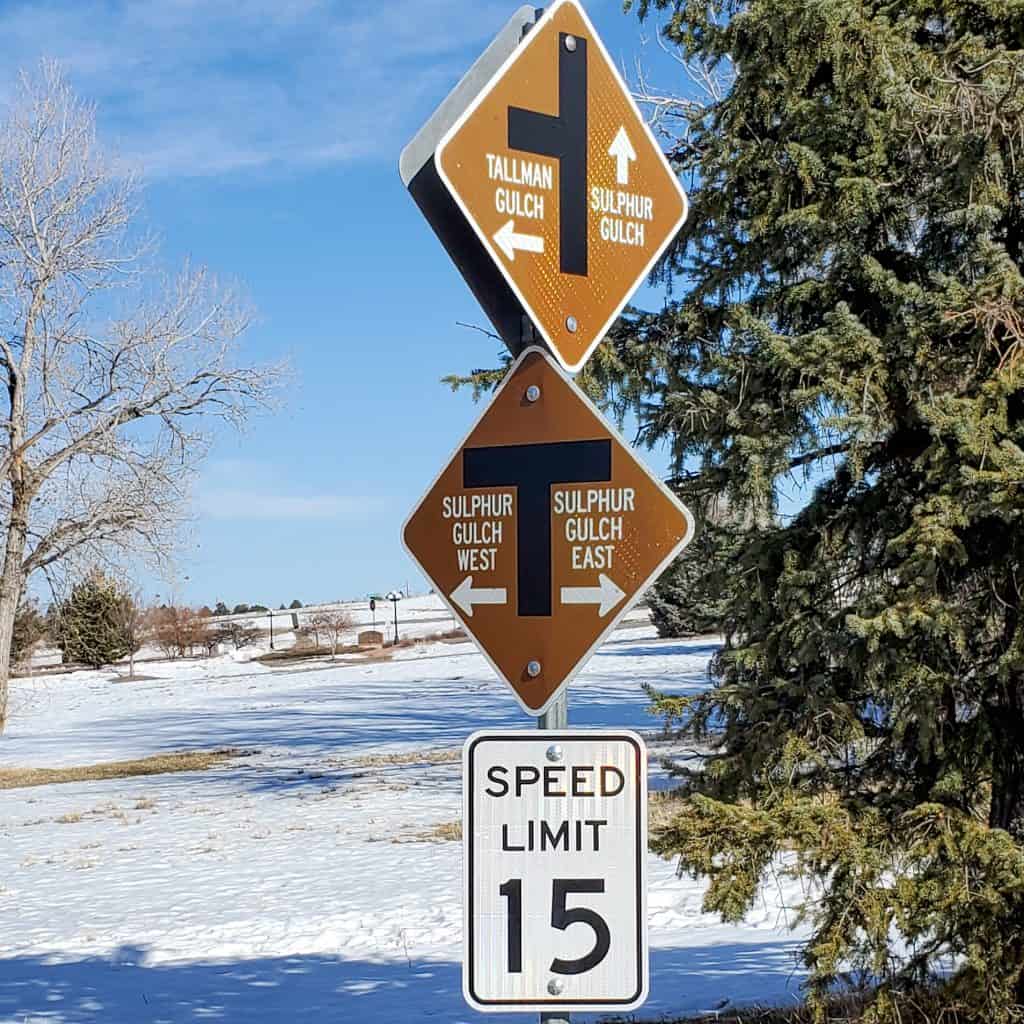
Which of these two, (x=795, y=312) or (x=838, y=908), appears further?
(x=795, y=312)

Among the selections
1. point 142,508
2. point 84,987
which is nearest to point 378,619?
point 142,508

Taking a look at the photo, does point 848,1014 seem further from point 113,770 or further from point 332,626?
point 332,626

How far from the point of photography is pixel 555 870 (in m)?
2.79

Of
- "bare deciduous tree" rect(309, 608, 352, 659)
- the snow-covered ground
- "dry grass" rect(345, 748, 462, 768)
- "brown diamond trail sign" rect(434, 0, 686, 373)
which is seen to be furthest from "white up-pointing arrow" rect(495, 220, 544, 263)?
"bare deciduous tree" rect(309, 608, 352, 659)

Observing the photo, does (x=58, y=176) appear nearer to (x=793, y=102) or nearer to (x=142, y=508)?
(x=142, y=508)

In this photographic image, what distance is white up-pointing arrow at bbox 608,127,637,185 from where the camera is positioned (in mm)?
3111

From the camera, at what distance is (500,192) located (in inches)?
115

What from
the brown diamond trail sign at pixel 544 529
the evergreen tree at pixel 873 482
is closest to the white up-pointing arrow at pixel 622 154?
the brown diamond trail sign at pixel 544 529

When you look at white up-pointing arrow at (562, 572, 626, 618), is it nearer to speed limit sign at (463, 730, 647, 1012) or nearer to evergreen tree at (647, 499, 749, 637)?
speed limit sign at (463, 730, 647, 1012)

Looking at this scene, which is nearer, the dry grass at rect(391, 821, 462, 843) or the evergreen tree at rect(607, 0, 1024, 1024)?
the evergreen tree at rect(607, 0, 1024, 1024)

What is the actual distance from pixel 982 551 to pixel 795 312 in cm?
126

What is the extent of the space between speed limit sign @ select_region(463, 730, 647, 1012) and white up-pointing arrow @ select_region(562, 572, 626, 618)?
0.26 metres

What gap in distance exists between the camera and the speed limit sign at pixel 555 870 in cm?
275

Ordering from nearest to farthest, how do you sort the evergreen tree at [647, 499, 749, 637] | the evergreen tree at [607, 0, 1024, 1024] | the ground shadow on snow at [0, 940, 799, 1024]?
the evergreen tree at [607, 0, 1024, 1024] < the evergreen tree at [647, 499, 749, 637] < the ground shadow on snow at [0, 940, 799, 1024]
